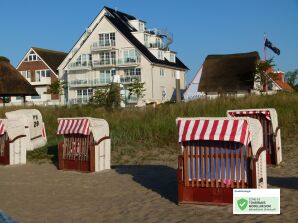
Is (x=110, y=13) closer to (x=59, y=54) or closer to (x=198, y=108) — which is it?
(x=59, y=54)

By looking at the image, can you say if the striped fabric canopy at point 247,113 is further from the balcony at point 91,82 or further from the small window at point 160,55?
the small window at point 160,55

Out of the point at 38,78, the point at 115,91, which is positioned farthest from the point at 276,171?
the point at 38,78

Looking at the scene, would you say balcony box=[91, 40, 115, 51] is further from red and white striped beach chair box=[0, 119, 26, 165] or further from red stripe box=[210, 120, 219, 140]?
red stripe box=[210, 120, 219, 140]

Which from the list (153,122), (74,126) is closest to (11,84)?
(153,122)

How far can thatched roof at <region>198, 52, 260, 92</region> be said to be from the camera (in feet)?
203

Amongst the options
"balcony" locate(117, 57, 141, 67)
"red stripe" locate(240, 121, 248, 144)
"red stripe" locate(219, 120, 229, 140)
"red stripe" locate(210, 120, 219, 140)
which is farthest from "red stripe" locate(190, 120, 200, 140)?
"balcony" locate(117, 57, 141, 67)

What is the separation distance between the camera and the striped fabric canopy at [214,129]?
31.2 ft

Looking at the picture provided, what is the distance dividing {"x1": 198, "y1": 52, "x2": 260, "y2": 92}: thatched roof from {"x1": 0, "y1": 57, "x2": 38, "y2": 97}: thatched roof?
71.9ft

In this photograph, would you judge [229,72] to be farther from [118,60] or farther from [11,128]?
[11,128]

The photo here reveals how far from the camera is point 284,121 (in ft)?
75.2

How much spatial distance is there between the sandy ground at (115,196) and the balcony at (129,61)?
165ft

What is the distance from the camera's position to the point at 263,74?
59.6 m

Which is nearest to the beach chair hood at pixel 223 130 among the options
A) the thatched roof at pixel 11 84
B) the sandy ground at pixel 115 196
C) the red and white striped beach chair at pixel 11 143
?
the sandy ground at pixel 115 196

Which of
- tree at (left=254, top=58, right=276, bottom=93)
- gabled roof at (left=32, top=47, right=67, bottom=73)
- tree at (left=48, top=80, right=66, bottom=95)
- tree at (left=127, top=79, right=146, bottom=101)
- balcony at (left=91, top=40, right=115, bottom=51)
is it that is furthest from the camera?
gabled roof at (left=32, top=47, right=67, bottom=73)
